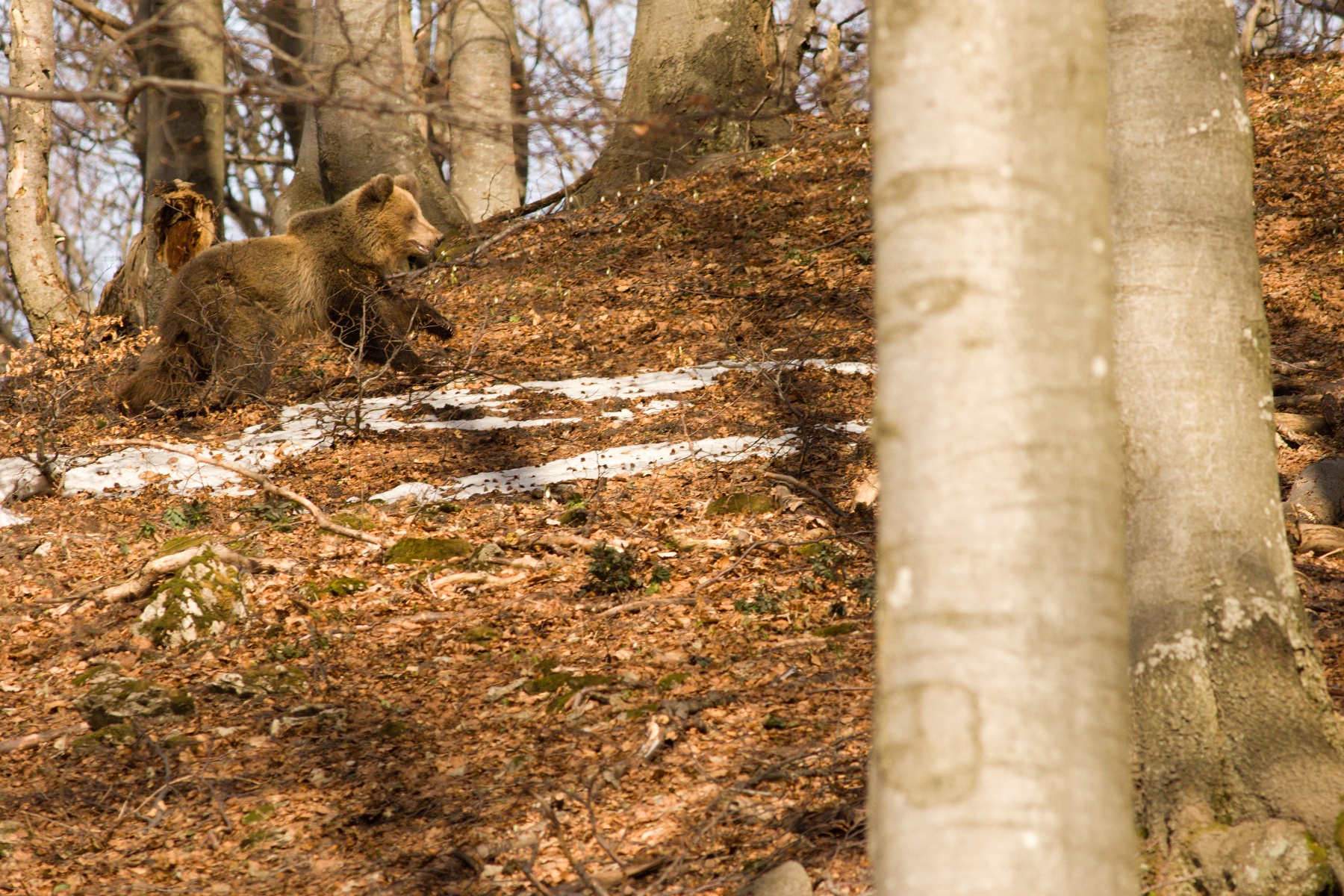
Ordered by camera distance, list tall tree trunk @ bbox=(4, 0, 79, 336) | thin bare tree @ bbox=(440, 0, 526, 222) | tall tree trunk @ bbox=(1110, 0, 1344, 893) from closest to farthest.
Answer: tall tree trunk @ bbox=(1110, 0, 1344, 893)
tall tree trunk @ bbox=(4, 0, 79, 336)
thin bare tree @ bbox=(440, 0, 526, 222)

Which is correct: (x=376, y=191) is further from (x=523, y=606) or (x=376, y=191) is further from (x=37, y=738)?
(x=37, y=738)

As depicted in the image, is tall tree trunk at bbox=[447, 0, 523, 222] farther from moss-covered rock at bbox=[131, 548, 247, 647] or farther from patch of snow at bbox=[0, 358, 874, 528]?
moss-covered rock at bbox=[131, 548, 247, 647]

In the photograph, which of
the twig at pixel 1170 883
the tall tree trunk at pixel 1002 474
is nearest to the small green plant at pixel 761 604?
the twig at pixel 1170 883

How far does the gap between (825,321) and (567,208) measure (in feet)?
11.7

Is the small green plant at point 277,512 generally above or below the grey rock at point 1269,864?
above

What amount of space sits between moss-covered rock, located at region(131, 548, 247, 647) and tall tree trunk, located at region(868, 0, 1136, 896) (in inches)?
195

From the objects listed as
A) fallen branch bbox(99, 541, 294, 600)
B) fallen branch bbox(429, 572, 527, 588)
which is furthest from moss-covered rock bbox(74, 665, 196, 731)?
fallen branch bbox(429, 572, 527, 588)

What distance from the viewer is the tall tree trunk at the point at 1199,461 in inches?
112

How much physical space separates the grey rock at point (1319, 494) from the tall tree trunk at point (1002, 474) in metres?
5.01

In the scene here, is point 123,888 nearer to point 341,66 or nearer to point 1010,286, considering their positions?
point 341,66

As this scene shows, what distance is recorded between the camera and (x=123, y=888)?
369 centimetres

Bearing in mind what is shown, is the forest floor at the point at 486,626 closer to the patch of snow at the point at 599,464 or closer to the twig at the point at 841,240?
the patch of snow at the point at 599,464

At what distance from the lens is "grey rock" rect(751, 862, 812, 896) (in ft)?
9.70

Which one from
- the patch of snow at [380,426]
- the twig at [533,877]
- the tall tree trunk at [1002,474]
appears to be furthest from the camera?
the patch of snow at [380,426]
